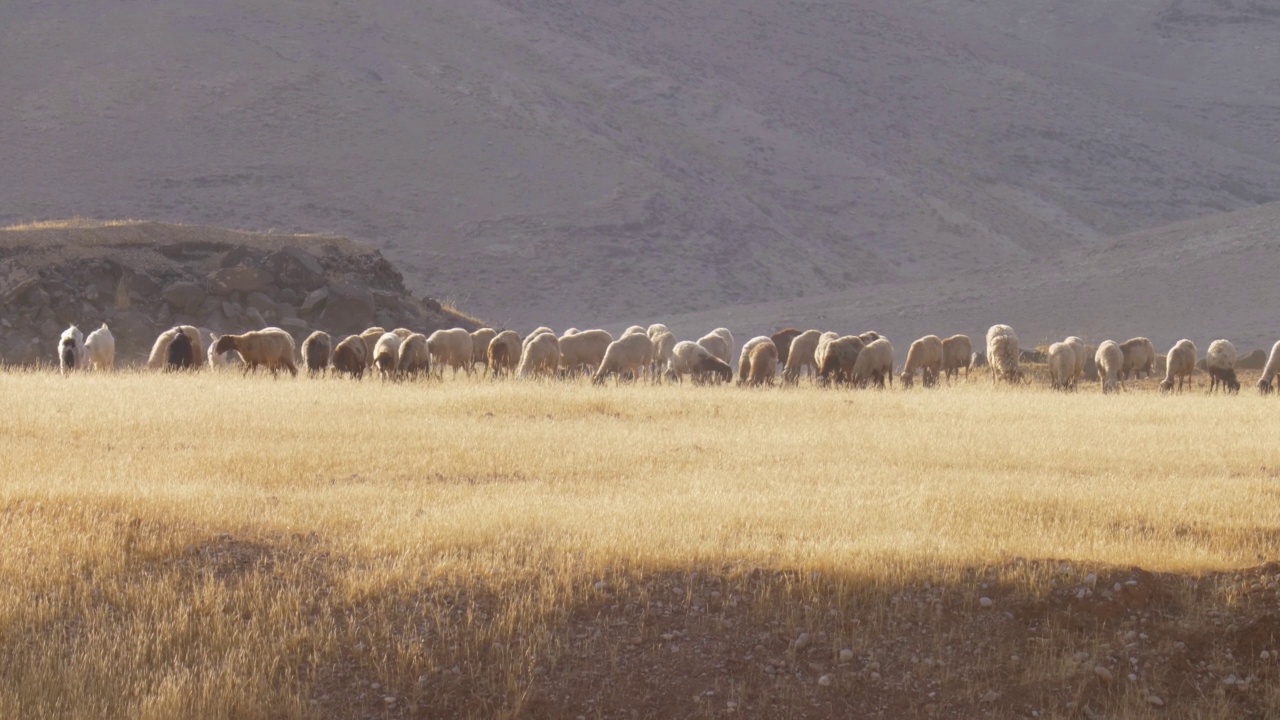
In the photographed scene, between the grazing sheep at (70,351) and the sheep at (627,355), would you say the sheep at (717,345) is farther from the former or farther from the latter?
the grazing sheep at (70,351)

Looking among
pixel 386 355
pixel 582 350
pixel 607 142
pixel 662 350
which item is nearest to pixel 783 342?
pixel 662 350

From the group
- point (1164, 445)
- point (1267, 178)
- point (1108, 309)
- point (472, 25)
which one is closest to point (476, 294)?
point (1108, 309)

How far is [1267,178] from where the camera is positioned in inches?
3762

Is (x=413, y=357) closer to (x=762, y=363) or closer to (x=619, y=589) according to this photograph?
(x=762, y=363)

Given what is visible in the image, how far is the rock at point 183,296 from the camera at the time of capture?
1448 inches

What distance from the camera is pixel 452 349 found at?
97.8 feet

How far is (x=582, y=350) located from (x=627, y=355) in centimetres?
178

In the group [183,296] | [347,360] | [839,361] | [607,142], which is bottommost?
[347,360]

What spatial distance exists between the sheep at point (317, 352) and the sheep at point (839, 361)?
34.7 ft

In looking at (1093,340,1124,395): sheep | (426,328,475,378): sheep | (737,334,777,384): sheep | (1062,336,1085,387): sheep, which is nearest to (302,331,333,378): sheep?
(426,328,475,378): sheep

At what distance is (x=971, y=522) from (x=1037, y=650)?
2.45 meters

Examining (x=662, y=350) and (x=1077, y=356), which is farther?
(x=662, y=350)

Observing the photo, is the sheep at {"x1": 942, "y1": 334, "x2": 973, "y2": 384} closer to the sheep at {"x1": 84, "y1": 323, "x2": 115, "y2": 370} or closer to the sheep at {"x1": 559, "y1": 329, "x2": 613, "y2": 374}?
the sheep at {"x1": 559, "y1": 329, "x2": 613, "y2": 374}

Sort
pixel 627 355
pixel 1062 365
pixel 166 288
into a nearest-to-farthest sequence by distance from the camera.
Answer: pixel 627 355 → pixel 1062 365 → pixel 166 288
